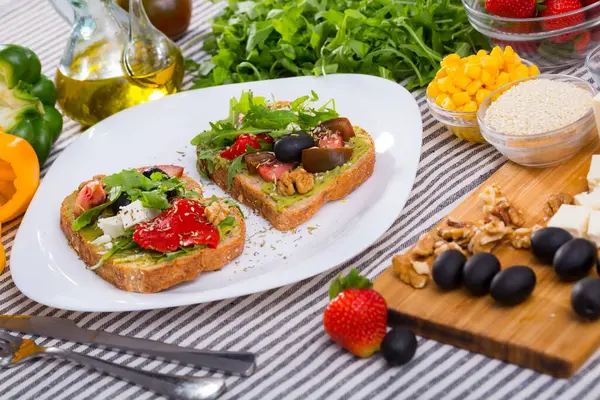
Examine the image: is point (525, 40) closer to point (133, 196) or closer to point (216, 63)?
point (216, 63)

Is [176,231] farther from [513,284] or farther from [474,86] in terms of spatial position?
[474,86]

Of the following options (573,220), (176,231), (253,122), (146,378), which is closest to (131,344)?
(146,378)

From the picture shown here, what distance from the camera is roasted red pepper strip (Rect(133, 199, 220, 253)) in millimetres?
2717

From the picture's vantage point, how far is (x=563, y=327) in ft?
7.29

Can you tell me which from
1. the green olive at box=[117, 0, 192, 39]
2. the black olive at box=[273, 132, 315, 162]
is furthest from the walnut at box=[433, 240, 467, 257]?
the green olive at box=[117, 0, 192, 39]

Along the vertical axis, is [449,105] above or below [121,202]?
above

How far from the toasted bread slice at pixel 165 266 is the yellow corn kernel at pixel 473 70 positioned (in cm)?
93

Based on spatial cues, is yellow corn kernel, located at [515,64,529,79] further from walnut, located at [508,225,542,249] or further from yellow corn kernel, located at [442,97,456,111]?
walnut, located at [508,225,542,249]

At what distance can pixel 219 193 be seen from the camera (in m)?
3.26

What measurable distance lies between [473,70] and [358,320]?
1.18m

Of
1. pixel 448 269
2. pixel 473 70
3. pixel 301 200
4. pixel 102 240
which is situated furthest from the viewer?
pixel 473 70

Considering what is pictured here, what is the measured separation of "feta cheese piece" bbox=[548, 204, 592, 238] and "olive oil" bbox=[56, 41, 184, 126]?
180 cm

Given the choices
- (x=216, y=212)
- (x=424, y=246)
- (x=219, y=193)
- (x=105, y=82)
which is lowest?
(x=219, y=193)

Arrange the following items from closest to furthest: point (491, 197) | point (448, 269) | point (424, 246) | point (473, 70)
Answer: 1. point (448, 269)
2. point (424, 246)
3. point (491, 197)
4. point (473, 70)
